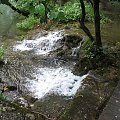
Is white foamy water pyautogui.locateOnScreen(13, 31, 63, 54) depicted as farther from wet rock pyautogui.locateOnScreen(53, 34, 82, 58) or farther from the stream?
wet rock pyautogui.locateOnScreen(53, 34, 82, 58)

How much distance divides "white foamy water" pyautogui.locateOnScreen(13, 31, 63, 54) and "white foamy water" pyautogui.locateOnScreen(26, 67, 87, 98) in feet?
7.97

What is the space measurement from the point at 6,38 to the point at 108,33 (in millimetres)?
4990

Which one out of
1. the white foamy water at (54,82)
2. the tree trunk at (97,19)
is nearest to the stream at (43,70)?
the white foamy water at (54,82)

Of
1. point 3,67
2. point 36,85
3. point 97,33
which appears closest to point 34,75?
point 36,85

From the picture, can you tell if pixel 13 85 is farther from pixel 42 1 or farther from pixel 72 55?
pixel 42 1

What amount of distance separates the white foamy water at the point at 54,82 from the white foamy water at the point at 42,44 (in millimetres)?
2429

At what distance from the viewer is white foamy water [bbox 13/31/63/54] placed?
11500 millimetres

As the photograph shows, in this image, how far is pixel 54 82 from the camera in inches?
321

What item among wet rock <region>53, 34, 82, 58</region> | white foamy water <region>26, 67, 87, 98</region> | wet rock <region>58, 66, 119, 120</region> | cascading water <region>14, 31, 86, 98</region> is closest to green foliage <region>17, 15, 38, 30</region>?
cascading water <region>14, 31, 86, 98</region>

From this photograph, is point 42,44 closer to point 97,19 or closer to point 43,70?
point 43,70

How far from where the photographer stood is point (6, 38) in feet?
45.0

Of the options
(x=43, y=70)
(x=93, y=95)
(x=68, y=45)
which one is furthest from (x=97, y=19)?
(x=68, y=45)

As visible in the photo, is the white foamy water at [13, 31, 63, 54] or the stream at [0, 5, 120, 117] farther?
the white foamy water at [13, 31, 63, 54]

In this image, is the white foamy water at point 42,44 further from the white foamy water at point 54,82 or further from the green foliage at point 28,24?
the green foliage at point 28,24
